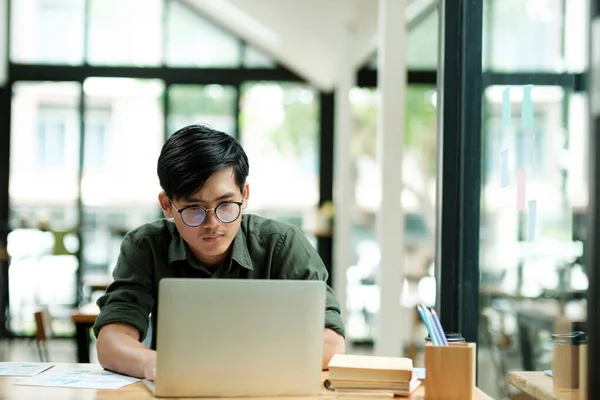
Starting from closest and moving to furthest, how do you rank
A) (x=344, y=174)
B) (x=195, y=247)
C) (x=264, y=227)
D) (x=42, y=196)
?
1. (x=195, y=247)
2. (x=264, y=227)
3. (x=344, y=174)
4. (x=42, y=196)

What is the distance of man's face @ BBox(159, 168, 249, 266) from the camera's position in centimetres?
226

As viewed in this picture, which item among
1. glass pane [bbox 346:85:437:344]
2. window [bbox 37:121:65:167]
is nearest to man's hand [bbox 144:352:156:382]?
glass pane [bbox 346:85:437:344]

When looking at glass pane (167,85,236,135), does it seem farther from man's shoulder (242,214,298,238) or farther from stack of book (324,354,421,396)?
stack of book (324,354,421,396)

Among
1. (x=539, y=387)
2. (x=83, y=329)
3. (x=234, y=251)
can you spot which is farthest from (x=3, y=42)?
(x=539, y=387)

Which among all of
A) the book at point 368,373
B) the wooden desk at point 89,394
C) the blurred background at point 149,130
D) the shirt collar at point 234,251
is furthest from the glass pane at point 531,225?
the blurred background at point 149,130

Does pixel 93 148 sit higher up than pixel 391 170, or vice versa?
pixel 93 148

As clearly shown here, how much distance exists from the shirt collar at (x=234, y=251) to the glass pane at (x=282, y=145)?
658 centimetres

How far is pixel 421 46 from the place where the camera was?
830 cm

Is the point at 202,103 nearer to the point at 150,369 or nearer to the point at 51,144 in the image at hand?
the point at 51,144

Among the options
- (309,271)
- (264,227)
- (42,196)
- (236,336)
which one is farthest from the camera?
(42,196)

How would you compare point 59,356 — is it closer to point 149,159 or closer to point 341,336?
point 149,159

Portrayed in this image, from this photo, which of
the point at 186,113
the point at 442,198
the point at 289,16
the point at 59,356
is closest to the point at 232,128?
the point at 186,113

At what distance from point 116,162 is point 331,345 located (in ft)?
23.4

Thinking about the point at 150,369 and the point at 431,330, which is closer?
the point at 431,330
